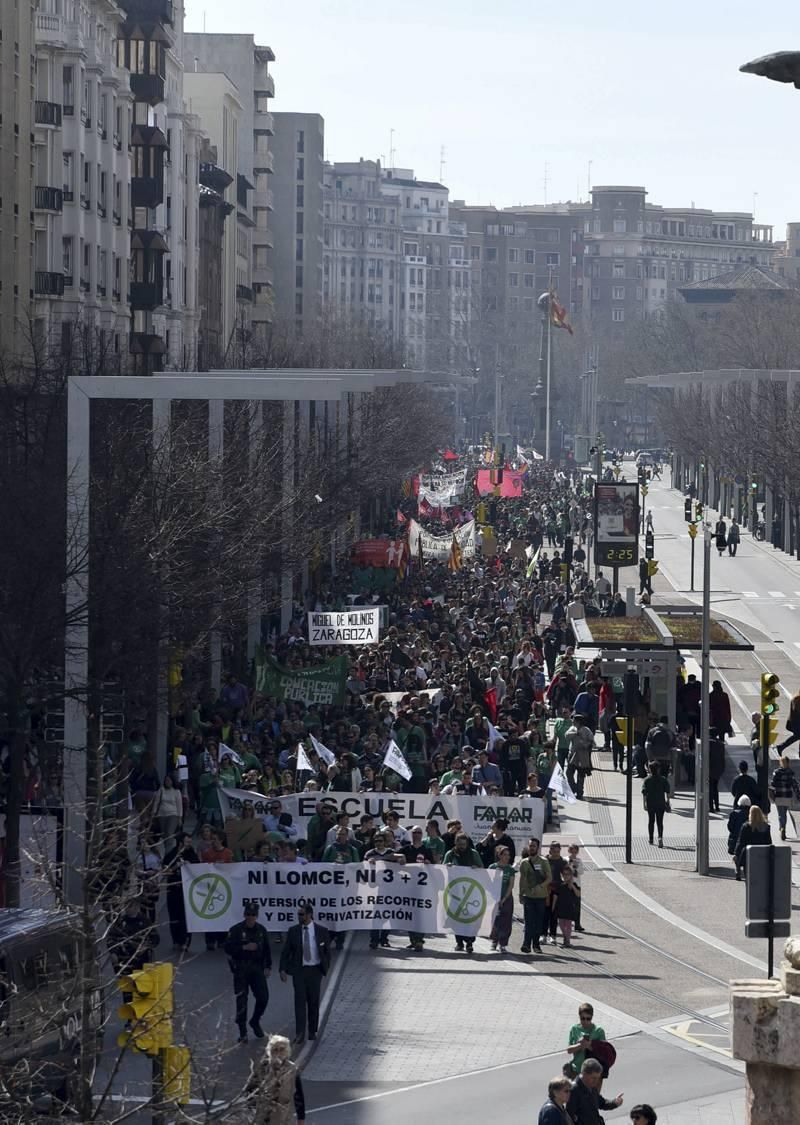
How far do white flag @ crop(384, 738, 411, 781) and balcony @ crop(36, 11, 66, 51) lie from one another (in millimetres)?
45671

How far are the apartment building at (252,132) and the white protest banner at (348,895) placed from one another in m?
109

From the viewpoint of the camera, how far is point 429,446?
105250 mm

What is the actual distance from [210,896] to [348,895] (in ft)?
4.15

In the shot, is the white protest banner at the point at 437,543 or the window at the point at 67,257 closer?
the white protest banner at the point at 437,543

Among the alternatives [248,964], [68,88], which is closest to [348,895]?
[248,964]

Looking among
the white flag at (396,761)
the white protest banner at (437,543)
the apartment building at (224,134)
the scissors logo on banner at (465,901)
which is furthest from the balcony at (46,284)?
the scissors logo on banner at (465,901)

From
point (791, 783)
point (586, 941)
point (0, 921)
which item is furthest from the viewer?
point (791, 783)

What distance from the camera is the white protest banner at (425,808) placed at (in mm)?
24344

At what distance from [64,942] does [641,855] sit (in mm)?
13434

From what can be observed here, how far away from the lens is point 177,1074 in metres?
12.6

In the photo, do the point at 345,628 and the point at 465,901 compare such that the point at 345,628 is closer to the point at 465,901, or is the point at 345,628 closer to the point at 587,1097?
the point at 465,901

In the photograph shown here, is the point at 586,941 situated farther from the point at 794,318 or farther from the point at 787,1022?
the point at 794,318

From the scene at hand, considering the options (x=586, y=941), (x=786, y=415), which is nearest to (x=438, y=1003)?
(x=586, y=941)

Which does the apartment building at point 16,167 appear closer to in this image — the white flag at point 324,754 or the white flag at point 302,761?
the white flag at point 324,754
